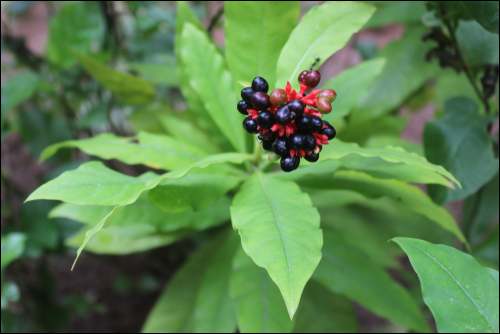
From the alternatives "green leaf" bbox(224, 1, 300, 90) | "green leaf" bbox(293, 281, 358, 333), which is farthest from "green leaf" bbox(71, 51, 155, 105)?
"green leaf" bbox(293, 281, 358, 333)

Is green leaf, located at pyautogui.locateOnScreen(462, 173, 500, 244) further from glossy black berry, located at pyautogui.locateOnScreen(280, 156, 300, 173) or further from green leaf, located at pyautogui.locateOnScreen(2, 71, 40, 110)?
green leaf, located at pyautogui.locateOnScreen(2, 71, 40, 110)

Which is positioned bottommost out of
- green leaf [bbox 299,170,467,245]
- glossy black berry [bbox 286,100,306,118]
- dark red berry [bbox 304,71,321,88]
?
green leaf [bbox 299,170,467,245]

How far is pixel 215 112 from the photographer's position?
1.03 meters

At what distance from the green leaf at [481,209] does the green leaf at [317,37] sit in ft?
2.45

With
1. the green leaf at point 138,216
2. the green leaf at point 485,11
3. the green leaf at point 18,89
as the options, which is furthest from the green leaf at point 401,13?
the green leaf at point 18,89

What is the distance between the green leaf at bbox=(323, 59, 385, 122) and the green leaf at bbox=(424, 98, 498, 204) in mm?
228

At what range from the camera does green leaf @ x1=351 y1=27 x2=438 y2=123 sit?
1.35 metres

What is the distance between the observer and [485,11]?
0.91m

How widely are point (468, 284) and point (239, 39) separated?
2.59 ft

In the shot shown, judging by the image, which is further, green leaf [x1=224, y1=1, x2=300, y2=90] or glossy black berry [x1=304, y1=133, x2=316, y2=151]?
green leaf [x1=224, y1=1, x2=300, y2=90]

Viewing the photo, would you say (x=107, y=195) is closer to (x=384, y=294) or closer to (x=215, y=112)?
(x=215, y=112)

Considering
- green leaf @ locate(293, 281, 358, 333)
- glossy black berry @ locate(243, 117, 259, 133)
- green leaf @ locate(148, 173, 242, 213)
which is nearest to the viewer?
glossy black berry @ locate(243, 117, 259, 133)

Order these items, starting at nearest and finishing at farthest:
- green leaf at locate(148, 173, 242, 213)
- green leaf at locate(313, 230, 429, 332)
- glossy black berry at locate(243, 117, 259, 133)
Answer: glossy black berry at locate(243, 117, 259, 133)
green leaf at locate(148, 173, 242, 213)
green leaf at locate(313, 230, 429, 332)

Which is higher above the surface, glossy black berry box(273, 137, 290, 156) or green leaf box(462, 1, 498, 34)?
green leaf box(462, 1, 498, 34)
